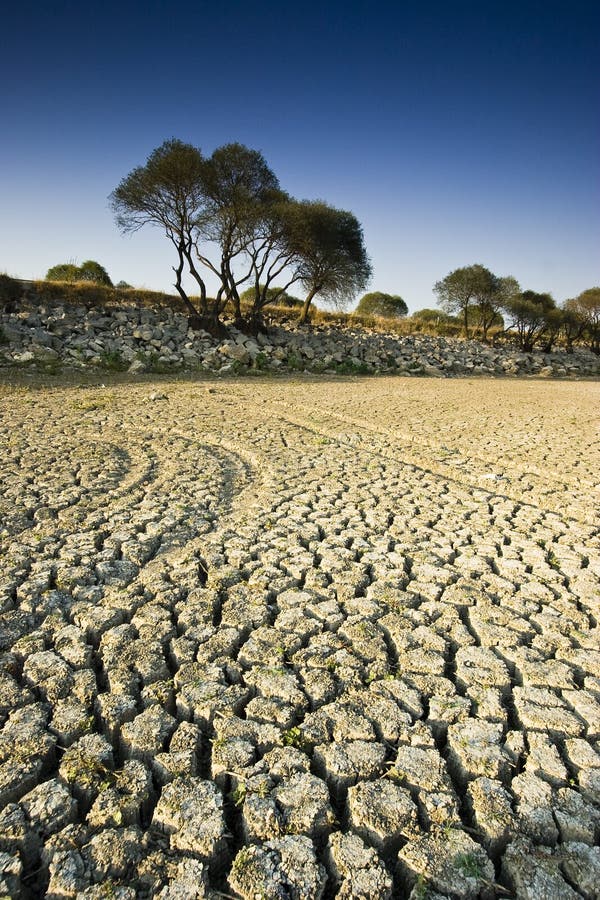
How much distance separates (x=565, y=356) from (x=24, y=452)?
92.8ft

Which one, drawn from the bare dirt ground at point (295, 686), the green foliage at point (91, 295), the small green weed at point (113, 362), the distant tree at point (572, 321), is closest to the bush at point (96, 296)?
the green foliage at point (91, 295)

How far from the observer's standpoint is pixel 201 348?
52.9 ft

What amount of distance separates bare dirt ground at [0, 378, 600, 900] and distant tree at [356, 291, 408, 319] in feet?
116

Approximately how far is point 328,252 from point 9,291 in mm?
11069

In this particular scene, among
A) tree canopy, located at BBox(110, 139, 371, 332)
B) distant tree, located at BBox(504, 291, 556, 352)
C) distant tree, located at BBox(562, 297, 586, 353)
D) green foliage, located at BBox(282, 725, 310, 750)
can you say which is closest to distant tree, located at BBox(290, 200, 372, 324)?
tree canopy, located at BBox(110, 139, 371, 332)

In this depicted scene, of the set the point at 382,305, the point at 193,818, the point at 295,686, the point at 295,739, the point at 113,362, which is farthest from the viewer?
the point at 382,305

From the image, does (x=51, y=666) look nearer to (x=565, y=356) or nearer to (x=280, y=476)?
(x=280, y=476)

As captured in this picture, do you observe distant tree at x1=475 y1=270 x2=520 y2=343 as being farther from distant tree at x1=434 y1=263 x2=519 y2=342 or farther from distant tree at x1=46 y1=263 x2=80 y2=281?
distant tree at x1=46 y1=263 x2=80 y2=281

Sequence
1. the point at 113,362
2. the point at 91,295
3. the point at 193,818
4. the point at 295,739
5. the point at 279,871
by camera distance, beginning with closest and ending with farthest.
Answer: the point at 279,871, the point at 193,818, the point at 295,739, the point at 113,362, the point at 91,295

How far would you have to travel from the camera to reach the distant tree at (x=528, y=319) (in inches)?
1128

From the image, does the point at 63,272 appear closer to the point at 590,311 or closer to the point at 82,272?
the point at 82,272

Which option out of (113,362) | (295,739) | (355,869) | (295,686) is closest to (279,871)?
(355,869)

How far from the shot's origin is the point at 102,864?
1.48 metres

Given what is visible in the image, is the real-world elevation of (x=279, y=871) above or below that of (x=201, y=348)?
below
